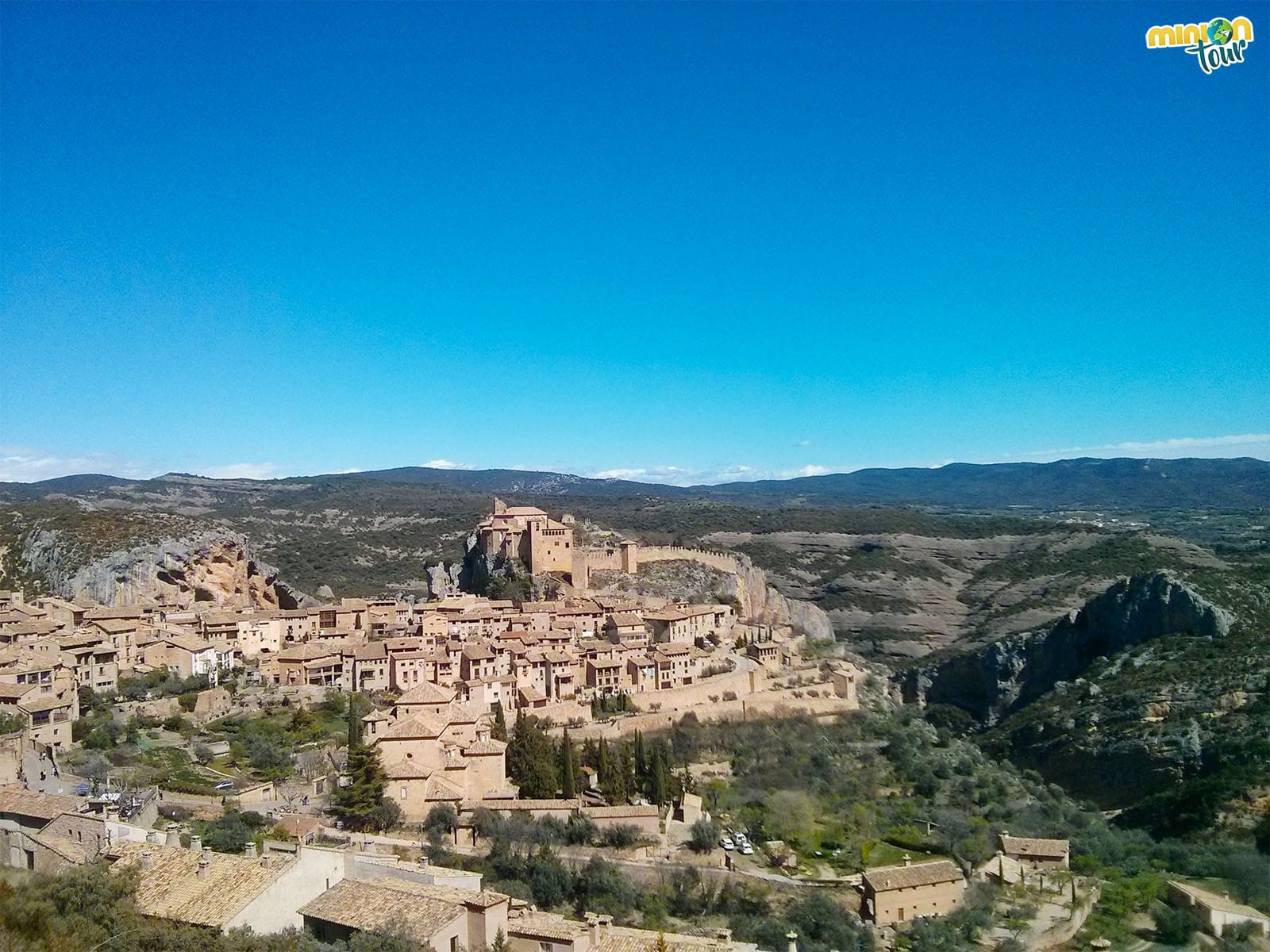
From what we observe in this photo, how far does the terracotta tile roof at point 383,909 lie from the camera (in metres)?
11.8

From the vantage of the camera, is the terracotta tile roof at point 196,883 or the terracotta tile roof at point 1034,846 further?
the terracotta tile roof at point 1034,846

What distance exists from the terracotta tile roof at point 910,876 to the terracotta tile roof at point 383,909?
10620 mm

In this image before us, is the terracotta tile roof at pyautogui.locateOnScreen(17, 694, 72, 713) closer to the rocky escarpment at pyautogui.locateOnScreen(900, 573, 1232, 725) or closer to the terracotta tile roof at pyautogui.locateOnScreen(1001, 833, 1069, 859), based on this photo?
the terracotta tile roof at pyautogui.locateOnScreen(1001, 833, 1069, 859)

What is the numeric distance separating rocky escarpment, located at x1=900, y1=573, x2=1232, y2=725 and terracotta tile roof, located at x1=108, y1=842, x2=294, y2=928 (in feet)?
143

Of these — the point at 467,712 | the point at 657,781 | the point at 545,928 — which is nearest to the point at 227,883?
the point at 545,928

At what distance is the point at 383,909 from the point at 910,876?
12268 mm

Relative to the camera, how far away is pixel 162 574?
4075cm

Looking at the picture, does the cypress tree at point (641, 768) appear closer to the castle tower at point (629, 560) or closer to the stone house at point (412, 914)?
the stone house at point (412, 914)

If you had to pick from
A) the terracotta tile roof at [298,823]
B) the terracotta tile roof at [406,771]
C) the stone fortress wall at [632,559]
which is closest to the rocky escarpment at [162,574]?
the stone fortress wall at [632,559]

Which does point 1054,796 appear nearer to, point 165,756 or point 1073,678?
point 1073,678

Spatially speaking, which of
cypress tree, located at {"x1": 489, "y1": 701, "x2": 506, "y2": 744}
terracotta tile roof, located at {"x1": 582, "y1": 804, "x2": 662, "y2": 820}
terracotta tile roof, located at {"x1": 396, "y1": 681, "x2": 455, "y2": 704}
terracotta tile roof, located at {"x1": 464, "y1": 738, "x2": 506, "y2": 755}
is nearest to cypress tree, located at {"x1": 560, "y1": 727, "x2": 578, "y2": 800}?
terracotta tile roof, located at {"x1": 582, "y1": 804, "x2": 662, "y2": 820}

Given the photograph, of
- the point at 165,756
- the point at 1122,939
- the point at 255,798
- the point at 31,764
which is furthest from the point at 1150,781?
the point at 31,764

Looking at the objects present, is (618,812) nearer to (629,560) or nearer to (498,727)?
(498,727)

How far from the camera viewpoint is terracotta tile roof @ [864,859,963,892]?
19750mm
